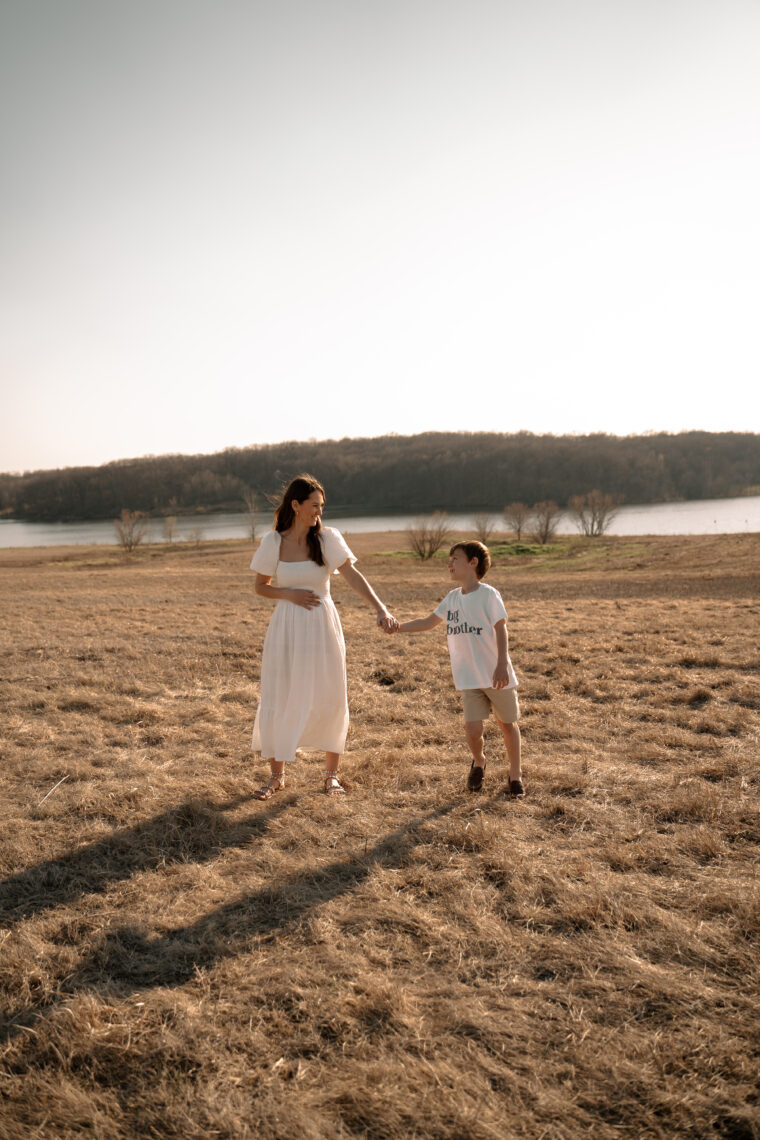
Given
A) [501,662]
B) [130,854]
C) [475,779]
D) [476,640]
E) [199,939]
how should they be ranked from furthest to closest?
[475,779] → [476,640] → [501,662] → [130,854] → [199,939]

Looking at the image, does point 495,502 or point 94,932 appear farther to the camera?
point 495,502

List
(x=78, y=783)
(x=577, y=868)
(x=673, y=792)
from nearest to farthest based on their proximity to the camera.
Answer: (x=577, y=868) < (x=673, y=792) < (x=78, y=783)

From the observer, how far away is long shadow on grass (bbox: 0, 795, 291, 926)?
353 cm

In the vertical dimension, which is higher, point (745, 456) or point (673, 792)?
point (745, 456)

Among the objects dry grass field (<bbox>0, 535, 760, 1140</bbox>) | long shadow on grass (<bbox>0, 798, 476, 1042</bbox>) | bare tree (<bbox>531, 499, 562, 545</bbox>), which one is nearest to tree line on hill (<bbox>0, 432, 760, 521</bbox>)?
bare tree (<bbox>531, 499, 562, 545</bbox>)

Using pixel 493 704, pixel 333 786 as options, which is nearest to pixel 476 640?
pixel 493 704

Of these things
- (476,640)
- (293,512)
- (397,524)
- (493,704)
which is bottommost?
(493,704)

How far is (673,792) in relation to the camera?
458 centimetres

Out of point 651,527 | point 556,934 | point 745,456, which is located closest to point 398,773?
point 556,934

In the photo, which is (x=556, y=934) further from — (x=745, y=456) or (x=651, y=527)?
(x=745, y=456)

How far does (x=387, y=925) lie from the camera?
3.18m

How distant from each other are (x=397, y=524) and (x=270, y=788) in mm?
89758

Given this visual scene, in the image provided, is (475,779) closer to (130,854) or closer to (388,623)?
(388,623)

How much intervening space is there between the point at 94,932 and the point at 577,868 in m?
2.35
